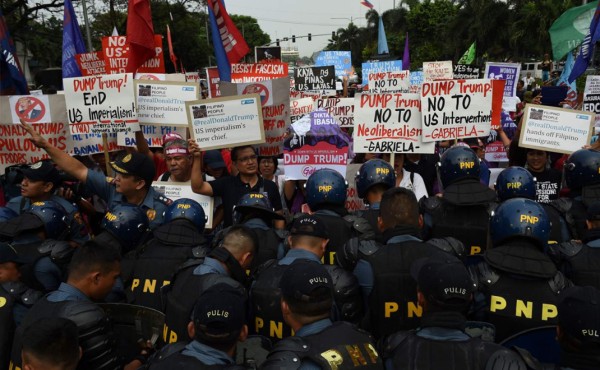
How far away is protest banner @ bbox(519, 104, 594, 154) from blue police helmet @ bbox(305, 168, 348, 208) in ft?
10.6

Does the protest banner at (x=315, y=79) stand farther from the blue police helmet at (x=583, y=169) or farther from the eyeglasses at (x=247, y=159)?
the blue police helmet at (x=583, y=169)

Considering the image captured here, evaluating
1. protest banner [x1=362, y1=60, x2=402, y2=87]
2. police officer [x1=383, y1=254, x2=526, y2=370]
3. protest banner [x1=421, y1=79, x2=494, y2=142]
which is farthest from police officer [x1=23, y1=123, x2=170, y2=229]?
protest banner [x1=362, y1=60, x2=402, y2=87]

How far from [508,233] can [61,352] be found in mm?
3093

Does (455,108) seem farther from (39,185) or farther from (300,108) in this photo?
(39,185)

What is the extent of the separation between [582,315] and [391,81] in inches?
468

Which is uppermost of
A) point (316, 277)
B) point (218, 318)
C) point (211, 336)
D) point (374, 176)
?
point (374, 176)

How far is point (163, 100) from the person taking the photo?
7453 mm

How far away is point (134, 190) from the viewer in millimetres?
5754

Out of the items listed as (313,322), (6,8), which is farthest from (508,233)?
(6,8)

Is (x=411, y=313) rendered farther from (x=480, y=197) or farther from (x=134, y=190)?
(x=134, y=190)

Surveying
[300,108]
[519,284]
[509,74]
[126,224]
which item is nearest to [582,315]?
[519,284]

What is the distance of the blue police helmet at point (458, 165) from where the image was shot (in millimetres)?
5414

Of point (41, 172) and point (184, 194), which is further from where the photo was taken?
point (184, 194)

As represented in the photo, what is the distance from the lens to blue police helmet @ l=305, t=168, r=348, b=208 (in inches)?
Result: 202
